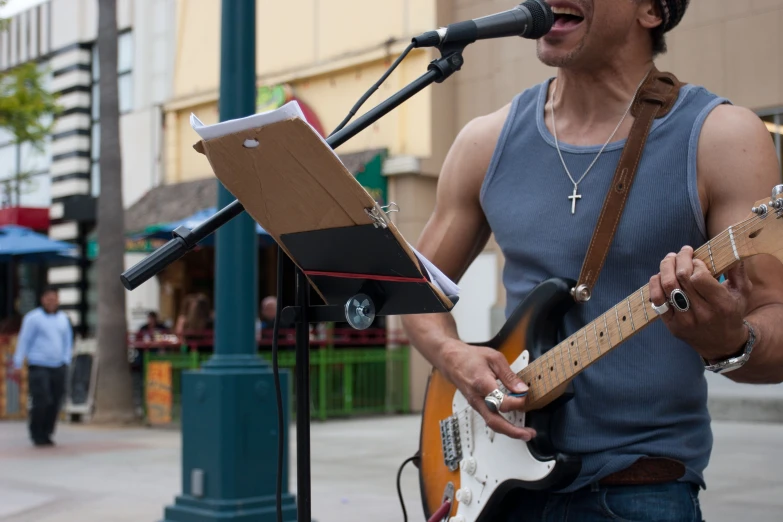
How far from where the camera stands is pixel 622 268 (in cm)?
244

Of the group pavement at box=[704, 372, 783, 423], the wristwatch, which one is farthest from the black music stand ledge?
pavement at box=[704, 372, 783, 423]

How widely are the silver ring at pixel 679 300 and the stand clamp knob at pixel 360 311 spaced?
68 cm

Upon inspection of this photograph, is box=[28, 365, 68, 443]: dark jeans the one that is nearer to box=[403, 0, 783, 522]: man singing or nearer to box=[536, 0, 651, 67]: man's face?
box=[403, 0, 783, 522]: man singing

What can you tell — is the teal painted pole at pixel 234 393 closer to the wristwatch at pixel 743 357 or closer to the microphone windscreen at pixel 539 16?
the microphone windscreen at pixel 539 16

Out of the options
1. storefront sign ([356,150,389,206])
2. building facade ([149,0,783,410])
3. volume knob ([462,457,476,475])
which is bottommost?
volume knob ([462,457,476,475])

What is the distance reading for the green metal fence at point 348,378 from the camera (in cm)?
1341

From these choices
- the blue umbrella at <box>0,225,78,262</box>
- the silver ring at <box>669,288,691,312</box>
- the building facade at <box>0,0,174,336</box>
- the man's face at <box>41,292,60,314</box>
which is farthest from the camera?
the building facade at <box>0,0,174,336</box>

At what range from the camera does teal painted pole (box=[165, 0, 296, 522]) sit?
615 cm

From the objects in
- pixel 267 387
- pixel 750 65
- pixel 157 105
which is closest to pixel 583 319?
pixel 267 387

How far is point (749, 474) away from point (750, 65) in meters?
5.49

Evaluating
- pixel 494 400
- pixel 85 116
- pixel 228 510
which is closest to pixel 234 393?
pixel 228 510

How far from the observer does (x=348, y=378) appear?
13977mm

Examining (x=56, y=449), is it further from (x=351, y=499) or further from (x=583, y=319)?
(x=583, y=319)

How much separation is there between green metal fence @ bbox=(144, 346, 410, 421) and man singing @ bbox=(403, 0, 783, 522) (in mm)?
10626
